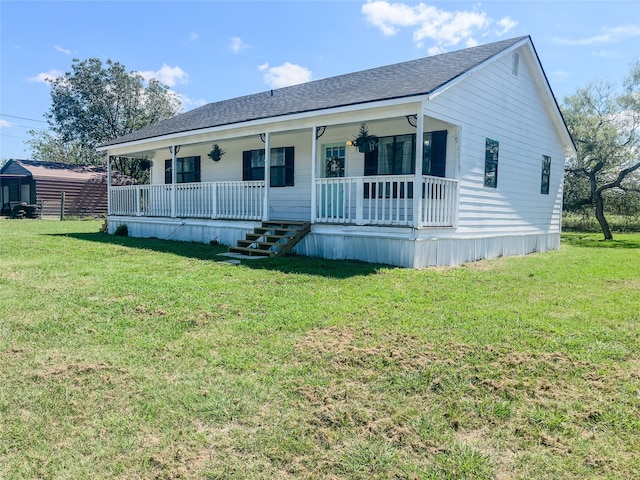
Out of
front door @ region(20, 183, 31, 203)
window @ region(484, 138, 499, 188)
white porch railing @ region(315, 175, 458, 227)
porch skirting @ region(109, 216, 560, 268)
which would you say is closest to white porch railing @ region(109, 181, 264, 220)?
porch skirting @ region(109, 216, 560, 268)

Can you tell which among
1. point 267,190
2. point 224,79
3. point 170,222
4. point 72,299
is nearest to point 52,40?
point 224,79

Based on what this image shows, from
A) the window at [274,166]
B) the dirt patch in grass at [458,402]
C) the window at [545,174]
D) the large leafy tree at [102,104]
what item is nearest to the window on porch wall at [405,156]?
the window at [274,166]

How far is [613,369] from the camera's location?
141 inches

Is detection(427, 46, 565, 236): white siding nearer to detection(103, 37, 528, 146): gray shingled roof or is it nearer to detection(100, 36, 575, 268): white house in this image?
detection(100, 36, 575, 268): white house

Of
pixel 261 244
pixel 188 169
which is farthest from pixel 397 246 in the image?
pixel 188 169

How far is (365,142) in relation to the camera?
1052 cm

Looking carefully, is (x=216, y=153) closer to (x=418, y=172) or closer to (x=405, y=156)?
(x=405, y=156)

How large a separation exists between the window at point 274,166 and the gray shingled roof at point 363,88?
1.31m

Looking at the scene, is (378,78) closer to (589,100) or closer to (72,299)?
(72,299)

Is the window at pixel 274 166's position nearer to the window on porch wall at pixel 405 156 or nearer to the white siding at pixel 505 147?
the window on porch wall at pixel 405 156

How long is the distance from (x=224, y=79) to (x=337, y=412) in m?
31.5

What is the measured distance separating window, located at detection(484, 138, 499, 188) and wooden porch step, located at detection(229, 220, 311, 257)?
4.74 m

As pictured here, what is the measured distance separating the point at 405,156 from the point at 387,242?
275cm

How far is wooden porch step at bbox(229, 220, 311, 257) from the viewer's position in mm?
9672
